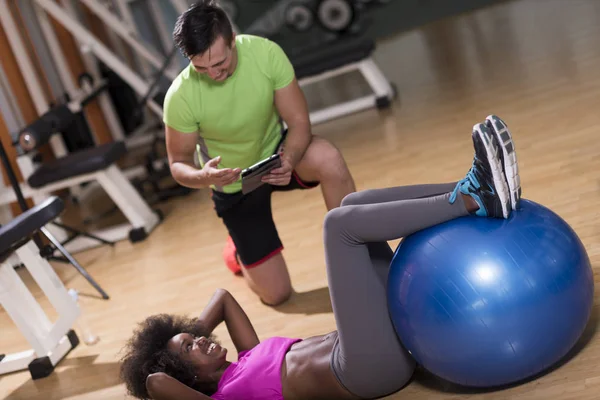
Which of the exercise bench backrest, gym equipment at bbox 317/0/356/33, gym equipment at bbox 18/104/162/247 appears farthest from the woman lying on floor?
gym equipment at bbox 317/0/356/33

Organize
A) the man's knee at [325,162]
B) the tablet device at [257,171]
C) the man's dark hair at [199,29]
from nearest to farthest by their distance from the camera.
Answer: the man's dark hair at [199,29]
the tablet device at [257,171]
the man's knee at [325,162]

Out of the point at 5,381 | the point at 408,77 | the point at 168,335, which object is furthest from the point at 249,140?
the point at 408,77

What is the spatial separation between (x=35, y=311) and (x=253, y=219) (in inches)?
34.2

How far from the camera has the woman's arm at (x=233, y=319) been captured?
210 centimetres

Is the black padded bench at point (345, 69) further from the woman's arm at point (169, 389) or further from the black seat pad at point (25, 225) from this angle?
the woman's arm at point (169, 389)

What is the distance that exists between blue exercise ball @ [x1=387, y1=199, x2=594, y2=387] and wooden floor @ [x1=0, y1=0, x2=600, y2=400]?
138mm

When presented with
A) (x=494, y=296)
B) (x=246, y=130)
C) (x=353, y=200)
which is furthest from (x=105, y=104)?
(x=494, y=296)

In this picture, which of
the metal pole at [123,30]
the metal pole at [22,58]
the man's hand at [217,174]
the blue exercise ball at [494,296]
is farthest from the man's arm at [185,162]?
the metal pole at [123,30]

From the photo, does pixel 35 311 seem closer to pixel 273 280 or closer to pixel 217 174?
pixel 273 280

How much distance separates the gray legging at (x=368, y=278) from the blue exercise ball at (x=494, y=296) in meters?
0.06

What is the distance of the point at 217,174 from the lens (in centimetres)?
216

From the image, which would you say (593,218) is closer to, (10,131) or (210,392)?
(210,392)

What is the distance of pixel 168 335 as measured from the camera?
1.92m

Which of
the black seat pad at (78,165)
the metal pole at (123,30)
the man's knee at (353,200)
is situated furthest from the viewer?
the metal pole at (123,30)
